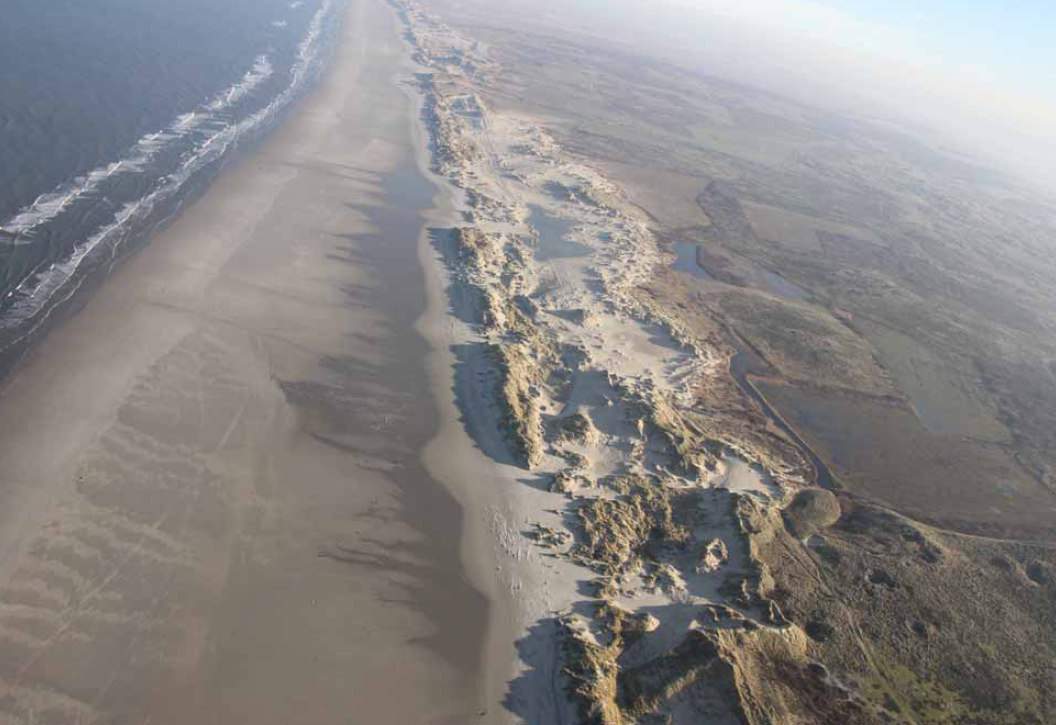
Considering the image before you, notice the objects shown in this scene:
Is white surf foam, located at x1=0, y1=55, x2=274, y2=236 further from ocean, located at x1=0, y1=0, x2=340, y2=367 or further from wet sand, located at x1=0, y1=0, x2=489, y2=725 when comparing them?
wet sand, located at x1=0, y1=0, x2=489, y2=725

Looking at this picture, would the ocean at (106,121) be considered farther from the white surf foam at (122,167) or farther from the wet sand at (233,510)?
the wet sand at (233,510)

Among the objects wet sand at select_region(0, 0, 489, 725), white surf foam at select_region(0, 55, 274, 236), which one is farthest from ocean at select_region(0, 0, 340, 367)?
wet sand at select_region(0, 0, 489, 725)

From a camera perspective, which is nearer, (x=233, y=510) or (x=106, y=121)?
(x=233, y=510)

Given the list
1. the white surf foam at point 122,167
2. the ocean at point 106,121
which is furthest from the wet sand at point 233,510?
the white surf foam at point 122,167

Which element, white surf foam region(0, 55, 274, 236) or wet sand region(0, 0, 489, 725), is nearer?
wet sand region(0, 0, 489, 725)

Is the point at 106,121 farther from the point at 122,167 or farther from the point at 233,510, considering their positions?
the point at 233,510

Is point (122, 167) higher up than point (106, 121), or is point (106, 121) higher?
point (106, 121)

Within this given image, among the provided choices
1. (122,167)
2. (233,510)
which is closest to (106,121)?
(122,167)

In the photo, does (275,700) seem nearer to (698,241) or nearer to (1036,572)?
(1036,572)
